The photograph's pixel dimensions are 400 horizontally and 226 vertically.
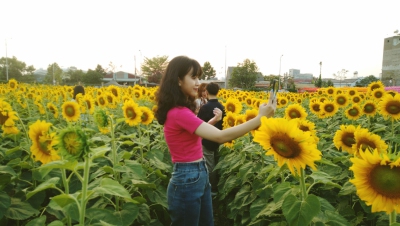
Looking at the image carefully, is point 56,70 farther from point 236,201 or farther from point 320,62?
point 236,201

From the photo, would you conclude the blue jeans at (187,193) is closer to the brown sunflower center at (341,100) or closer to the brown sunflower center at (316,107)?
the brown sunflower center at (316,107)

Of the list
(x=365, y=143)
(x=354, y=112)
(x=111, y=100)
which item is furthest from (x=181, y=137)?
(x=111, y=100)

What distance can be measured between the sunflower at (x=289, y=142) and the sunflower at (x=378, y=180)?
215 mm

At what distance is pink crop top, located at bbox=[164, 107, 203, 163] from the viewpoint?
2.27m

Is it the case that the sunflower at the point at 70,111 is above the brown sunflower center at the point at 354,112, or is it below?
above

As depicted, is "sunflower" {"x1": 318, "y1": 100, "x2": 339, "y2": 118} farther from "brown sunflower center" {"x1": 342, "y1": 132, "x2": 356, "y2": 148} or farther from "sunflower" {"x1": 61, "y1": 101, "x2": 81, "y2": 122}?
"sunflower" {"x1": 61, "y1": 101, "x2": 81, "y2": 122}

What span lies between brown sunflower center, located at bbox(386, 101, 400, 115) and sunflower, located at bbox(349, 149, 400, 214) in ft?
11.0

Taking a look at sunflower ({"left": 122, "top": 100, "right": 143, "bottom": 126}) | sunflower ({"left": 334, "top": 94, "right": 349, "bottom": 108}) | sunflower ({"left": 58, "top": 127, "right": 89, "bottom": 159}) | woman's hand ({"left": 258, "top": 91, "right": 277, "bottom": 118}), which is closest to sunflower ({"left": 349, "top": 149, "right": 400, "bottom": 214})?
woman's hand ({"left": 258, "top": 91, "right": 277, "bottom": 118})

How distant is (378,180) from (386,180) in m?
0.03

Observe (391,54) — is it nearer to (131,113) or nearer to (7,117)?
(131,113)

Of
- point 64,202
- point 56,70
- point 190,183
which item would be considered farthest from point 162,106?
point 56,70

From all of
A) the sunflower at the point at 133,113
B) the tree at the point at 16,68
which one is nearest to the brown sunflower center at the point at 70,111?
the sunflower at the point at 133,113

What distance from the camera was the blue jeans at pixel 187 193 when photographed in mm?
2338

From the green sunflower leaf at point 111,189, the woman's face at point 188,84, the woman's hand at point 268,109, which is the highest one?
the woman's face at point 188,84
